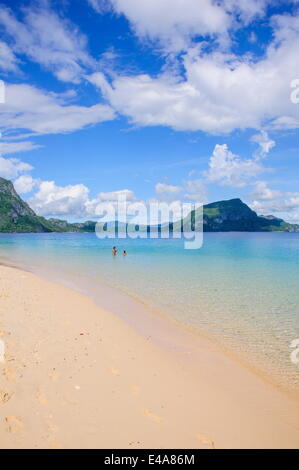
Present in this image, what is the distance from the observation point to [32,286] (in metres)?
24.5

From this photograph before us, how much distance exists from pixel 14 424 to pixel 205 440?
4.14 metres

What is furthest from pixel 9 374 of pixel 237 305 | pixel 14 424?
pixel 237 305

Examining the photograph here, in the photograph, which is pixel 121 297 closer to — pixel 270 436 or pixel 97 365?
pixel 97 365

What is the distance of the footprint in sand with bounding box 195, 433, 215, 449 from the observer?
6.58m

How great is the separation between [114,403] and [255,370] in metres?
5.95

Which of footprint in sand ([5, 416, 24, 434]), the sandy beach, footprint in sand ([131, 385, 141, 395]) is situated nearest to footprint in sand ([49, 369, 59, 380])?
the sandy beach

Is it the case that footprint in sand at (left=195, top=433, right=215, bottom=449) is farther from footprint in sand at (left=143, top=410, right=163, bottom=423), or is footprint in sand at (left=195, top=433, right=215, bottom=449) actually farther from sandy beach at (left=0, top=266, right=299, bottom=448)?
footprint in sand at (left=143, top=410, right=163, bottom=423)

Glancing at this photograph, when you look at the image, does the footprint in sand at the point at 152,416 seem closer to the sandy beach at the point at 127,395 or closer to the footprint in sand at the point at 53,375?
the sandy beach at the point at 127,395

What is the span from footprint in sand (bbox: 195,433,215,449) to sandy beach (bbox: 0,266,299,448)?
0.9 inches

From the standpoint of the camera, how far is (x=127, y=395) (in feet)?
26.9

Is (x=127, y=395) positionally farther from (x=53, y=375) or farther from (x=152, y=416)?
(x=53, y=375)

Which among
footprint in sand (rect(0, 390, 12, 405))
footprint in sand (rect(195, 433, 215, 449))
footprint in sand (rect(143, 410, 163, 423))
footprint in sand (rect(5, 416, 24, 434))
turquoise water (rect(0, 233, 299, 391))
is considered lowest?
turquoise water (rect(0, 233, 299, 391))

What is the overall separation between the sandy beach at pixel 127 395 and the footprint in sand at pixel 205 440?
0.9 inches

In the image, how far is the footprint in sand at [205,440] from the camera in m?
6.58
